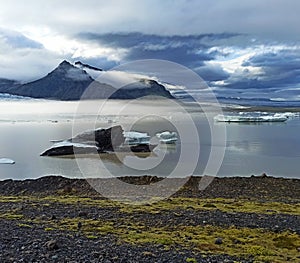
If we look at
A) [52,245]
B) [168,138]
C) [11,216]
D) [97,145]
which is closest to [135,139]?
[168,138]

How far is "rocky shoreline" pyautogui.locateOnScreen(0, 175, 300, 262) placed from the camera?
22.0 ft

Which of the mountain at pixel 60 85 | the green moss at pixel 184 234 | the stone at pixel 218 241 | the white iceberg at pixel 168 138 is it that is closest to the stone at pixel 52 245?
the green moss at pixel 184 234

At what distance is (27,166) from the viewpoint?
27594mm

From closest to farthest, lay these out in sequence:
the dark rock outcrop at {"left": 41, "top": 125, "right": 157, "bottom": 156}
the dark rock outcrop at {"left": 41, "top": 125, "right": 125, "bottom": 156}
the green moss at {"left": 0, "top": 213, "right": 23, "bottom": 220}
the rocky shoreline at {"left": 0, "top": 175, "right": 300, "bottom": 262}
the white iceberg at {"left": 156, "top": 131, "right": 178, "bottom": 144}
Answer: the rocky shoreline at {"left": 0, "top": 175, "right": 300, "bottom": 262}, the green moss at {"left": 0, "top": 213, "right": 23, "bottom": 220}, the dark rock outcrop at {"left": 41, "top": 125, "right": 157, "bottom": 156}, the dark rock outcrop at {"left": 41, "top": 125, "right": 125, "bottom": 156}, the white iceberg at {"left": 156, "top": 131, "right": 178, "bottom": 144}

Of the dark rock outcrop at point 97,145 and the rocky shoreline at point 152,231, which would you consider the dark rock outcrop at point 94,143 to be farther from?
the rocky shoreline at point 152,231

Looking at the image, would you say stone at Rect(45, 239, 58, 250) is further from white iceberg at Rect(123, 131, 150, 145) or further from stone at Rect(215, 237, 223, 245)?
white iceberg at Rect(123, 131, 150, 145)

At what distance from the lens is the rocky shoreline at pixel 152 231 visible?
22.0 feet

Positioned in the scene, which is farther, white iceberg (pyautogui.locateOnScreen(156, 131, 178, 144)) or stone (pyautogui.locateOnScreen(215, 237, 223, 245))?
white iceberg (pyautogui.locateOnScreen(156, 131, 178, 144))

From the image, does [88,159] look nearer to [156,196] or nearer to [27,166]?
[27,166]

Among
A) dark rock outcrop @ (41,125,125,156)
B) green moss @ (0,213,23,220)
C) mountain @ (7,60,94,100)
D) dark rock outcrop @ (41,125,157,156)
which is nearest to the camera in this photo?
green moss @ (0,213,23,220)

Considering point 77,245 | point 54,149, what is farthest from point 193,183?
point 54,149

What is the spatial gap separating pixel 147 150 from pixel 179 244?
29.4m

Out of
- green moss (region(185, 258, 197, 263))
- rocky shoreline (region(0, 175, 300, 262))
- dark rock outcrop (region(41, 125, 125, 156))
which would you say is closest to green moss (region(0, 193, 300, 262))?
rocky shoreline (region(0, 175, 300, 262))

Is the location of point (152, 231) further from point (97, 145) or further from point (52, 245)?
point (97, 145)
